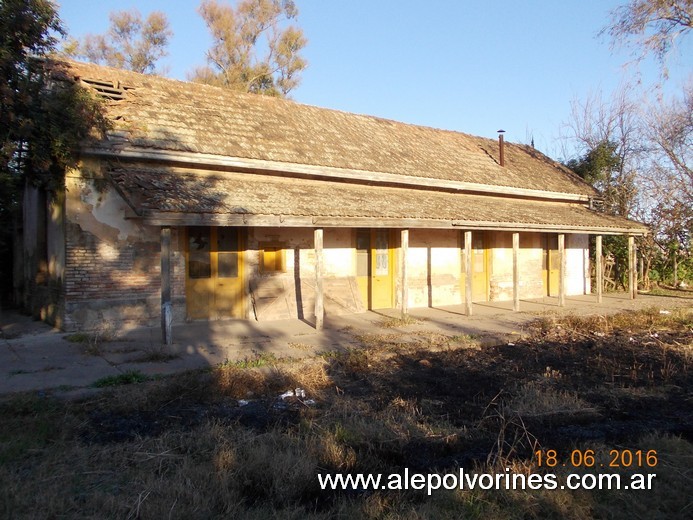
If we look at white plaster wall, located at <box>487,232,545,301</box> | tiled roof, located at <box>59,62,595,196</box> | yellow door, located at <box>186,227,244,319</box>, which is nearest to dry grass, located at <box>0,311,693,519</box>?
yellow door, located at <box>186,227,244,319</box>

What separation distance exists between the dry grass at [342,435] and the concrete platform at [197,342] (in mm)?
878

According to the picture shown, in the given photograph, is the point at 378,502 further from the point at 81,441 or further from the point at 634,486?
the point at 81,441

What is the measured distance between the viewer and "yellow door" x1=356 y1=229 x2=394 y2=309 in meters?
14.3

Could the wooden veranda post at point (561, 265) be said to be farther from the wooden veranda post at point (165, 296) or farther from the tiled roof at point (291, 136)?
the wooden veranda post at point (165, 296)

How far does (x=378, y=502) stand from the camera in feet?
12.2

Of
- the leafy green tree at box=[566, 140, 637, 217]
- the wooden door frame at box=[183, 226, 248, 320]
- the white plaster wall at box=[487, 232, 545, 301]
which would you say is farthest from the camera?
the leafy green tree at box=[566, 140, 637, 217]

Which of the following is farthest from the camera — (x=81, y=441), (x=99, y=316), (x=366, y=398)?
(x=99, y=316)

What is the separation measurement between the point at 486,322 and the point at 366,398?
6.90 meters

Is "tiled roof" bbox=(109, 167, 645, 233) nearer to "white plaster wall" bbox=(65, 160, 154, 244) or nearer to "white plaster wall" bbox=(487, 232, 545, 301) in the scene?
"white plaster wall" bbox=(65, 160, 154, 244)

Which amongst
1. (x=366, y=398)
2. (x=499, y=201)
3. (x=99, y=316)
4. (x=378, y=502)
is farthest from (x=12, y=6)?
(x=499, y=201)

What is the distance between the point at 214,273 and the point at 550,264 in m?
12.5

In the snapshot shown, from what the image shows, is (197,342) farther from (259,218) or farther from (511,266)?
(511,266)

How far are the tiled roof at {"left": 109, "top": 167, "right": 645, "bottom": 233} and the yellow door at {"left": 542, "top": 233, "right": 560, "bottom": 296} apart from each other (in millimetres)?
1657

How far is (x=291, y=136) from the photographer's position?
1423cm
